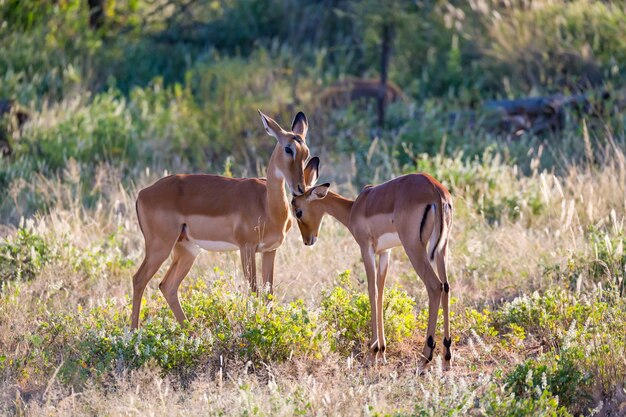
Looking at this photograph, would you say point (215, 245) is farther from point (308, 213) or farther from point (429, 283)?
point (429, 283)

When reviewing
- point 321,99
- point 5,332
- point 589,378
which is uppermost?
point 589,378

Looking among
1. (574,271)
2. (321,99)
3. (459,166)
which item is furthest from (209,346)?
(321,99)

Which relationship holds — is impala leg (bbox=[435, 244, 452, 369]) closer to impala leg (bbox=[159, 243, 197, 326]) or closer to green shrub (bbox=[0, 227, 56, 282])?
impala leg (bbox=[159, 243, 197, 326])

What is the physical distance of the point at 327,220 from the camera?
1005 cm

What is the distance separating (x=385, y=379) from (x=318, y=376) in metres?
0.42

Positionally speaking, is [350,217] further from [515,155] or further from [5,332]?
[515,155]

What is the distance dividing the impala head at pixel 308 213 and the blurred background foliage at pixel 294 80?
376 cm

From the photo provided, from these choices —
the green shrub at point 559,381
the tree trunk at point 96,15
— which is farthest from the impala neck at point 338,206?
the tree trunk at point 96,15

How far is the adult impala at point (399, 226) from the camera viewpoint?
6434 mm

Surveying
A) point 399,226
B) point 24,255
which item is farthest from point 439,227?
point 24,255

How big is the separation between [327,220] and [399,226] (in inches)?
138

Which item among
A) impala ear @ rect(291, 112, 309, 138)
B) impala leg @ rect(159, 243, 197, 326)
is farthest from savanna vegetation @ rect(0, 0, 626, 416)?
impala ear @ rect(291, 112, 309, 138)

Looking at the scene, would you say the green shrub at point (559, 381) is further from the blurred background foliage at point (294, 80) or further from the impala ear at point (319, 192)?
the blurred background foliage at point (294, 80)

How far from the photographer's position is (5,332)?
23.6 feet
